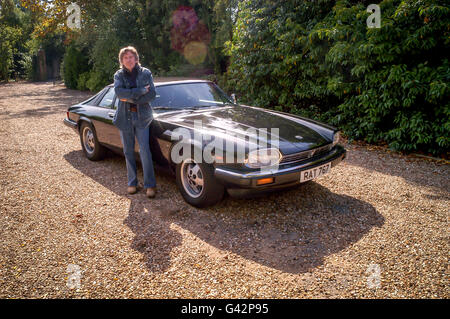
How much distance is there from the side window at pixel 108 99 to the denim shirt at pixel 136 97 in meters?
1.06

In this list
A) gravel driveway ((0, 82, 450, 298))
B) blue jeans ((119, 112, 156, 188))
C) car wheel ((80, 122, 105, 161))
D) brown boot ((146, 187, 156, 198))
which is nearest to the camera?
gravel driveway ((0, 82, 450, 298))

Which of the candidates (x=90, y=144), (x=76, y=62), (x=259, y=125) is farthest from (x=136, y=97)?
(x=76, y=62)

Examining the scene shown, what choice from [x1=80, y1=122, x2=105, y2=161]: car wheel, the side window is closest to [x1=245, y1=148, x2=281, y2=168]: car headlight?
the side window

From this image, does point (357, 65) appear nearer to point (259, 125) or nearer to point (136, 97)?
point (259, 125)

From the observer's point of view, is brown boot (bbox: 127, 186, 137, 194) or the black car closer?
the black car

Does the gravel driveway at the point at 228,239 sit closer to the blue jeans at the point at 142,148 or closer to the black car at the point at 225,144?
the blue jeans at the point at 142,148

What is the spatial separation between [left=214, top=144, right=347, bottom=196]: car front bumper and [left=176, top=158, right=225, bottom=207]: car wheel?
0.15 metres

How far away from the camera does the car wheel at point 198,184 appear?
3.36m

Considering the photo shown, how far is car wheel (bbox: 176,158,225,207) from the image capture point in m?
3.36

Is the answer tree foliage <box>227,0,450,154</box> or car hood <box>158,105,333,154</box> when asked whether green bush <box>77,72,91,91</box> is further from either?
car hood <box>158,105,333,154</box>

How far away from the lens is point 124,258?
9.20 ft

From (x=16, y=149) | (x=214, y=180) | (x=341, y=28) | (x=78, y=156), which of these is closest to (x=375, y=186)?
(x=214, y=180)
